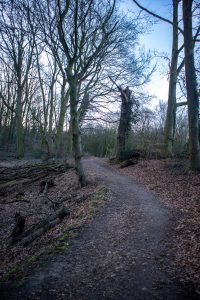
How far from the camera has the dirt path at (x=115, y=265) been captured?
187 inches

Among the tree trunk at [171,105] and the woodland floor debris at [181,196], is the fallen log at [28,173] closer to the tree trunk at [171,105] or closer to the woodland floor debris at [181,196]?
the woodland floor debris at [181,196]

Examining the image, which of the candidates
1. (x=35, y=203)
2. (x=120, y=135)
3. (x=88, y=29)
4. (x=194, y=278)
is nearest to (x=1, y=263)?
(x=194, y=278)

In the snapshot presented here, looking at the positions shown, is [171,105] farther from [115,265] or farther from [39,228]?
[115,265]

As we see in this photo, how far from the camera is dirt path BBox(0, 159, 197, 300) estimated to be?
475 cm

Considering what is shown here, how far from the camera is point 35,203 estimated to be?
40.7ft

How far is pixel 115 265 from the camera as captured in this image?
5.64 metres

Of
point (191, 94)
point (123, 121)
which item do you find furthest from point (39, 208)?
point (123, 121)

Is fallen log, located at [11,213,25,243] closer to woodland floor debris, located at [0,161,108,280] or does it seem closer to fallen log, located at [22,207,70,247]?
woodland floor debris, located at [0,161,108,280]

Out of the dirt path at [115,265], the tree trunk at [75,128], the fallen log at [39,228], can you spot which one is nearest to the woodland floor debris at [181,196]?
the dirt path at [115,265]

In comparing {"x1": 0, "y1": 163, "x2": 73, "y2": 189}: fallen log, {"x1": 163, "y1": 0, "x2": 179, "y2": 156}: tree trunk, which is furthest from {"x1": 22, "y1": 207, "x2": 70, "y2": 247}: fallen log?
{"x1": 163, "y1": 0, "x2": 179, "y2": 156}: tree trunk

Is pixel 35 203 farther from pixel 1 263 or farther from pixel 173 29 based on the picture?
pixel 173 29

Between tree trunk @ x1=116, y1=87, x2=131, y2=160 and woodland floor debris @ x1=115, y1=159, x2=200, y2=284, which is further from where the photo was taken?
tree trunk @ x1=116, y1=87, x2=131, y2=160

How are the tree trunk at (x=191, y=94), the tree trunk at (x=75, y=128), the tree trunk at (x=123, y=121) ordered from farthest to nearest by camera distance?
the tree trunk at (x=123, y=121), the tree trunk at (x=191, y=94), the tree trunk at (x=75, y=128)

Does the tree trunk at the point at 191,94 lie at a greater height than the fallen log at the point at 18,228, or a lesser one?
greater
